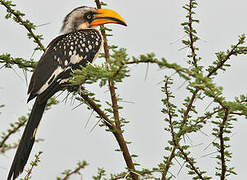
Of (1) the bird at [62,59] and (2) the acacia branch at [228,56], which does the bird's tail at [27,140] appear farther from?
(2) the acacia branch at [228,56]

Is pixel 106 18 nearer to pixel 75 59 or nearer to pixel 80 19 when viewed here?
pixel 80 19

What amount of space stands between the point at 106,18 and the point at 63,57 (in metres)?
0.64

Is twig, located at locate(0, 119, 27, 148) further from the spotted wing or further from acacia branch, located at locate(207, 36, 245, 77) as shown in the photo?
acacia branch, located at locate(207, 36, 245, 77)

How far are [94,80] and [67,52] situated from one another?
137cm

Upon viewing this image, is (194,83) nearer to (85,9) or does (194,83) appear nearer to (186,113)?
(186,113)

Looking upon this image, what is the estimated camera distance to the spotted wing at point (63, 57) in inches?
108

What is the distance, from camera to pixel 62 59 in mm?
2986

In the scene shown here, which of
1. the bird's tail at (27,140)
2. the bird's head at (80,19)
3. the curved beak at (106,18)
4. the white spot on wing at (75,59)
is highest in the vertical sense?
the bird's head at (80,19)

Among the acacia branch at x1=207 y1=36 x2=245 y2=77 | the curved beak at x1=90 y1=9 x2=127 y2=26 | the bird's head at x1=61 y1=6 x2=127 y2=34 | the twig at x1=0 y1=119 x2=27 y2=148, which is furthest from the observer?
the bird's head at x1=61 y1=6 x2=127 y2=34

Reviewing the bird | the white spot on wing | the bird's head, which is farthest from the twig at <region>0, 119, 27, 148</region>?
the bird's head

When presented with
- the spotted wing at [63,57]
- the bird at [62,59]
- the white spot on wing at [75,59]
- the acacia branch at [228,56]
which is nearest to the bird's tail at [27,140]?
the bird at [62,59]

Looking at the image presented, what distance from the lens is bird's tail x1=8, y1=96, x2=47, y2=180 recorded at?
8.71 feet

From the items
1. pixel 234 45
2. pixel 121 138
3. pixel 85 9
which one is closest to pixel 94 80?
pixel 121 138

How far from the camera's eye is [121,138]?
96.9 inches
